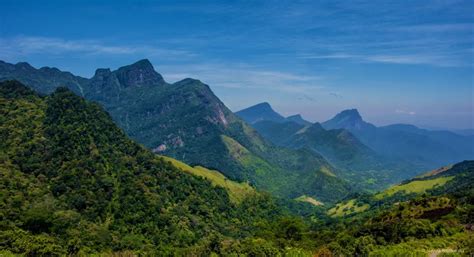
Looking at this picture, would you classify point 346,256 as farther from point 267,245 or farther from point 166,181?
point 166,181

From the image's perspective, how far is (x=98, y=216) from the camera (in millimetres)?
133625

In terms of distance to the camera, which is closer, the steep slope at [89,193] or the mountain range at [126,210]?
the mountain range at [126,210]

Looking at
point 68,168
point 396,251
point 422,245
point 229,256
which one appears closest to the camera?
point 396,251

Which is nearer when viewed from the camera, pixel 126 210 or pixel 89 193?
pixel 89 193

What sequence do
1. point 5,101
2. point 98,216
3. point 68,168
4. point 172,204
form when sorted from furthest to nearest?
point 5,101 → point 172,204 → point 68,168 → point 98,216

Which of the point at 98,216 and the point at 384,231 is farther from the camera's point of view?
the point at 98,216

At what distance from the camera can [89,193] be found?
137m

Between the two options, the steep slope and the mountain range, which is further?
the steep slope

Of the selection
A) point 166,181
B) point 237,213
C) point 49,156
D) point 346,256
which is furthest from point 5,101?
point 346,256

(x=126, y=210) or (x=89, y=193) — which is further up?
(x=89, y=193)

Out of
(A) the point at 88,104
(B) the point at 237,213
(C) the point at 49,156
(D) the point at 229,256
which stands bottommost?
(B) the point at 237,213

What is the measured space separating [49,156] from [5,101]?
2025 inches

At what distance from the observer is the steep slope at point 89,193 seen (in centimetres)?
11112

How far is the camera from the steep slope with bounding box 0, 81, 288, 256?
11112 centimetres
